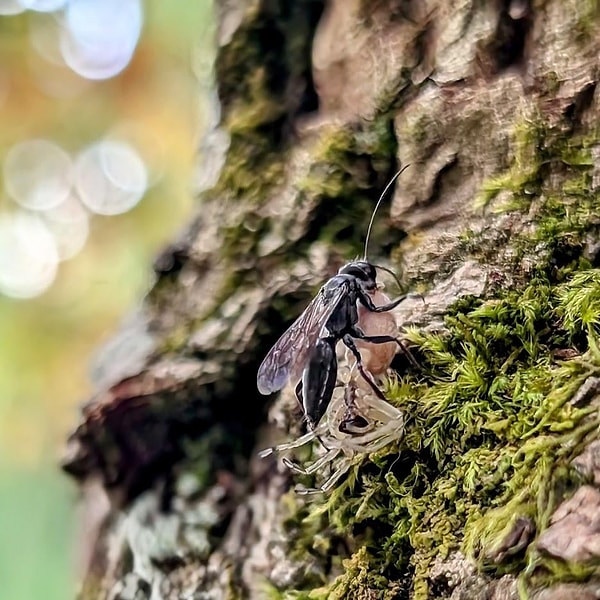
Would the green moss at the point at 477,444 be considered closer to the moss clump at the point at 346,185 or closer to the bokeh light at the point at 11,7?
the moss clump at the point at 346,185

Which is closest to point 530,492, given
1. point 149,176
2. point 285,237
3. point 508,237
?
point 508,237

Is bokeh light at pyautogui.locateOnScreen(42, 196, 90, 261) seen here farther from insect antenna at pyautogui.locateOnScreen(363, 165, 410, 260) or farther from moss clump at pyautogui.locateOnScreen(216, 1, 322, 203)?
insect antenna at pyautogui.locateOnScreen(363, 165, 410, 260)

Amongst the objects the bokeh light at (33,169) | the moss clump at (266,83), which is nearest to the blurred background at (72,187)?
the bokeh light at (33,169)

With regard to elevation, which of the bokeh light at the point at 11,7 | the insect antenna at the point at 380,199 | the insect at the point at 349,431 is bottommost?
the insect at the point at 349,431

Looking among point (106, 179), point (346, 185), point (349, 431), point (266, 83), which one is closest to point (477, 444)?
point (349, 431)

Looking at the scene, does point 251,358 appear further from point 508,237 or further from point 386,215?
point 508,237
